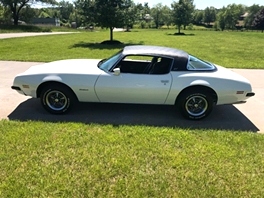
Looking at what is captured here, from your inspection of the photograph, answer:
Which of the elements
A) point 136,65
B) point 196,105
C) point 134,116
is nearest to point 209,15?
point 136,65

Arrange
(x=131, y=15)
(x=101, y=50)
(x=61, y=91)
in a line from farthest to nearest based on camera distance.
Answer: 1. (x=131, y=15)
2. (x=101, y=50)
3. (x=61, y=91)

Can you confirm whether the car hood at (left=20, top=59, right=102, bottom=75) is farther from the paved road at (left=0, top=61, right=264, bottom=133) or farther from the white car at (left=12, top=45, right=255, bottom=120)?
the paved road at (left=0, top=61, right=264, bottom=133)

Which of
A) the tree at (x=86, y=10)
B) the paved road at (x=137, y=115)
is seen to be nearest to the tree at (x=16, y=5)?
the tree at (x=86, y=10)

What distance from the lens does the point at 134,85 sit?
14.2ft

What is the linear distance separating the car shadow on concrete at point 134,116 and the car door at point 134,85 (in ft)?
1.42

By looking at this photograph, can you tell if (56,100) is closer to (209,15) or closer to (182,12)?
(182,12)

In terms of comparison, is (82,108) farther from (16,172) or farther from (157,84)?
(16,172)

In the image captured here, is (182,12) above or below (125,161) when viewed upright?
→ above

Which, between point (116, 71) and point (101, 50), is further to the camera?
point (101, 50)

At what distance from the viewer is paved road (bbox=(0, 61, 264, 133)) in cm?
438

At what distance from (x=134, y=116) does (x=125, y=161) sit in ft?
5.34

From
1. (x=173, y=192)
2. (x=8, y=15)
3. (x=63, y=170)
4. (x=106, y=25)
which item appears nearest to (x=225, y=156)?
(x=173, y=192)

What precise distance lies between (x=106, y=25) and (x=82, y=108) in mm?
14603

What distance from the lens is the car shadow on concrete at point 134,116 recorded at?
4363 millimetres
